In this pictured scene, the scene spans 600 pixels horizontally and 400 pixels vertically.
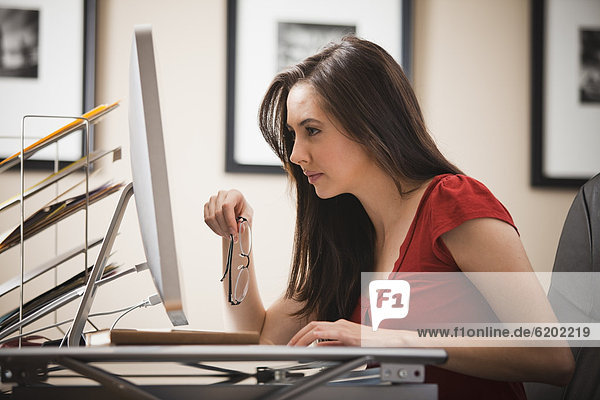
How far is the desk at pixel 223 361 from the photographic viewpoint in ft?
1.72

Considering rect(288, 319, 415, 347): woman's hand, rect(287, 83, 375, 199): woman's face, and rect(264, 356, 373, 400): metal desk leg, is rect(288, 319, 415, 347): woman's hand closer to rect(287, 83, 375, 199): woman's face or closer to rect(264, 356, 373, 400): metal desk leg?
rect(264, 356, 373, 400): metal desk leg

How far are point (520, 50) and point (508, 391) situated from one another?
140cm

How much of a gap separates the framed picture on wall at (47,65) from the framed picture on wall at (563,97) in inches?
56.8

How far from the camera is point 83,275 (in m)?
1.06

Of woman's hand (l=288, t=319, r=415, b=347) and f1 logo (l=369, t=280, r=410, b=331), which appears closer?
woman's hand (l=288, t=319, r=415, b=347)

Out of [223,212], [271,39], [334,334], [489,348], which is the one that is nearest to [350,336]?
[334,334]

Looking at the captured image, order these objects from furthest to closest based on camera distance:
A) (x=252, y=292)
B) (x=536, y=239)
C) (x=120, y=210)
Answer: (x=536, y=239) < (x=252, y=292) < (x=120, y=210)

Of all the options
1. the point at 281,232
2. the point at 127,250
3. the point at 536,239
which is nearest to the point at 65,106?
the point at 127,250

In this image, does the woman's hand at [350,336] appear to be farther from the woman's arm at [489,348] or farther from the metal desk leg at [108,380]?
the metal desk leg at [108,380]

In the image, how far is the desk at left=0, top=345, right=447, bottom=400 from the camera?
525 millimetres

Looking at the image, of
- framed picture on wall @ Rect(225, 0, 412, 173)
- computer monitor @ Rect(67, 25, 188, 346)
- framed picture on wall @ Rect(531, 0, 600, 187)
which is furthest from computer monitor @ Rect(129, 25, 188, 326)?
framed picture on wall @ Rect(531, 0, 600, 187)

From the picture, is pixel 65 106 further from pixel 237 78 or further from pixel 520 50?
pixel 520 50

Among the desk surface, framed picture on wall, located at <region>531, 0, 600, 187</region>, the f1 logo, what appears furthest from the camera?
framed picture on wall, located at <region>531, 0, 600, 187</region>

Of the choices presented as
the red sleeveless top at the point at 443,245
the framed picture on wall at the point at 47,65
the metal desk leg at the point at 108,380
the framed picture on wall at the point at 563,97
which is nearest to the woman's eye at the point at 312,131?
the red sleeveless top at the point at 443,245
